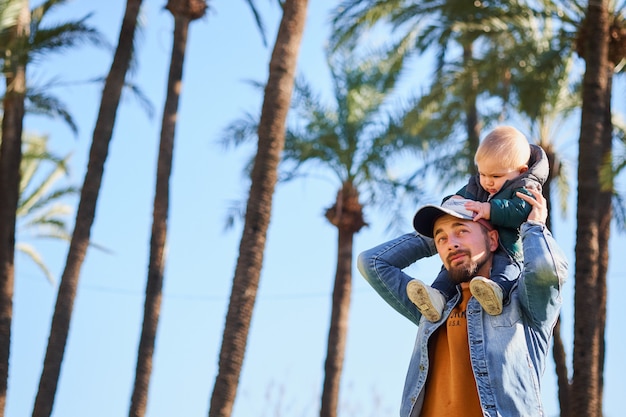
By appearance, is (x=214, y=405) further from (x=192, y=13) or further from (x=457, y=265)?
(x=192, y=13)

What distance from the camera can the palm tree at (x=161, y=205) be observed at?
16.0 m

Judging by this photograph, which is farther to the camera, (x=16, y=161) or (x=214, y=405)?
(x=16, y=161)

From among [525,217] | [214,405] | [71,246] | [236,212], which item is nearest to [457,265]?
[525,217]

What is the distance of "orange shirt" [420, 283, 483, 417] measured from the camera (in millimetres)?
3758

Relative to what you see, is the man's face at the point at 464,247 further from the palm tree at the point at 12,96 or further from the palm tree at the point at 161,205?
the palm tree at the point at 161,205

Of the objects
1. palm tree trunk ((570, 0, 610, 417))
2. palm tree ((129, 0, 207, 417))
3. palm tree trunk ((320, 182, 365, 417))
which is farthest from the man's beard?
palm tree trunk ((320, 182, 365, 417))

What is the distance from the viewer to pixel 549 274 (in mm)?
3660

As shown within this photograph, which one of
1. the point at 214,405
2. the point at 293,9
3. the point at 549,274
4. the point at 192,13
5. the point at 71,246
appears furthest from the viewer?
the point at 192,13

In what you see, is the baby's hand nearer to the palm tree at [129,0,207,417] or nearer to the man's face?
the man's face

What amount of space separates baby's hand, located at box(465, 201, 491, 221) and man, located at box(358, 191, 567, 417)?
0.14ft

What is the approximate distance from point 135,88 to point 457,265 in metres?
16.8

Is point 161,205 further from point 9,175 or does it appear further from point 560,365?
point 560,365

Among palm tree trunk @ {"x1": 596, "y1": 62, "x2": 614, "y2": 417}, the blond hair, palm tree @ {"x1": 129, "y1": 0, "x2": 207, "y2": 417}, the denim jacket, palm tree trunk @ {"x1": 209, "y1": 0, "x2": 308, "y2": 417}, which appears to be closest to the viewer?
the denim jacket

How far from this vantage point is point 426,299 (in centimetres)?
388
